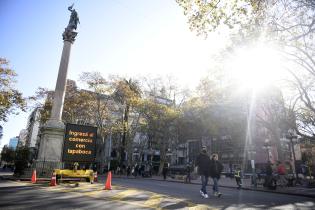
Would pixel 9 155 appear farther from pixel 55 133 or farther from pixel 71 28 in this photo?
pixel 55 133

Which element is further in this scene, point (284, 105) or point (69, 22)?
point (284, 105)

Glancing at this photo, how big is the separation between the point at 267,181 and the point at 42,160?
15275 millimetres

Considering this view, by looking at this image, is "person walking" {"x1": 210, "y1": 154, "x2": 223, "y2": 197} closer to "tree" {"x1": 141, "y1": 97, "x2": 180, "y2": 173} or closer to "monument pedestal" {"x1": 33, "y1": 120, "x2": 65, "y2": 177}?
"monument pedestal" {"x1": 33, "y1": 120, "x2": 65, "y2": 177}

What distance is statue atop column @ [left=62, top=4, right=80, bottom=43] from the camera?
21547 millimetres

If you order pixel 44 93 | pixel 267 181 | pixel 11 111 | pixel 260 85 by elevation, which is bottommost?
pixel 267 181

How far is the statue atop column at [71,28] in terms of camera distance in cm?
2155

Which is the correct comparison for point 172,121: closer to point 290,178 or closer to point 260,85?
point 260,85

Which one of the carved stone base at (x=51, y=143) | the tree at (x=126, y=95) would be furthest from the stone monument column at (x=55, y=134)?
the tree at (x=126, y=95)

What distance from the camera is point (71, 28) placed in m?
22.0

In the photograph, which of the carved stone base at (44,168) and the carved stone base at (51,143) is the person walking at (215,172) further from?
the carved stone base at (51,143)

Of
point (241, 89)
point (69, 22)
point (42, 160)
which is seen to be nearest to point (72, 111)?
point (69, 22)

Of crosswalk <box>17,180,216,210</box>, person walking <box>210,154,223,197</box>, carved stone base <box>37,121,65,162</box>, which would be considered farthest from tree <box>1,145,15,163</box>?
person walking <box>210,154,223,197</box>

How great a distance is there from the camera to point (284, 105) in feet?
90.9

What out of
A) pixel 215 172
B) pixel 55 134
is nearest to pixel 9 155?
pixel 55 134
